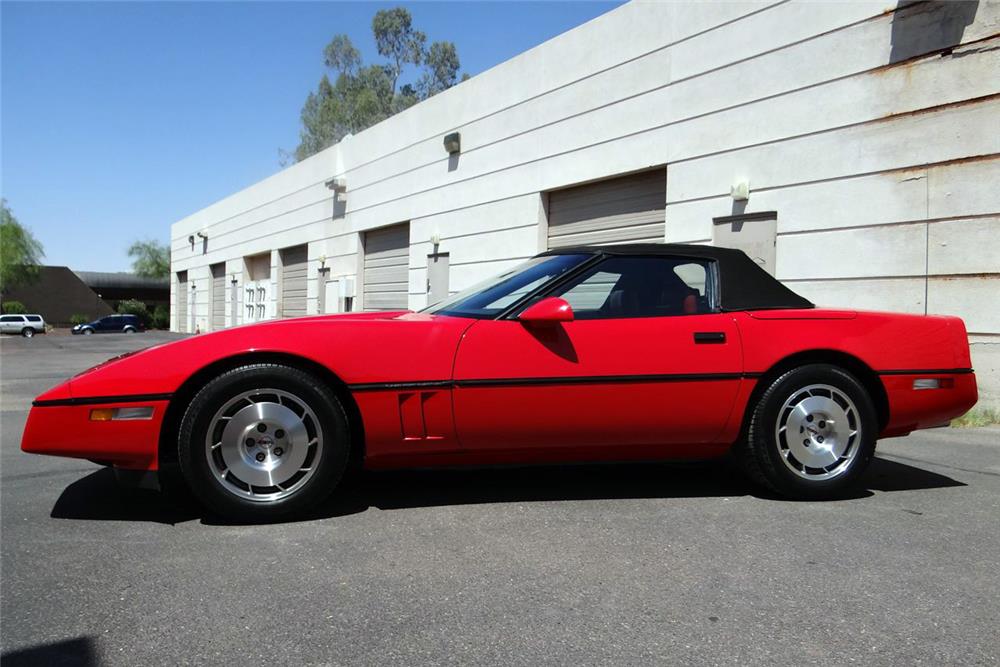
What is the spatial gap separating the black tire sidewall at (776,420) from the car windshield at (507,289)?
1.17 m

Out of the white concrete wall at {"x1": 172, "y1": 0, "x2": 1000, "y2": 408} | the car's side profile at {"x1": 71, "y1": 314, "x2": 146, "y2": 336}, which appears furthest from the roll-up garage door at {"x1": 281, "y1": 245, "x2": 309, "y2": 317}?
the car's side profile at {"x1": 71, "y1": 314, "x2": 146, "y2": 336}

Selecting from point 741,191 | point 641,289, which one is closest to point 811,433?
point 641,289

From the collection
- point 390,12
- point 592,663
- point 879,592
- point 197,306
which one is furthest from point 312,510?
point 390,12

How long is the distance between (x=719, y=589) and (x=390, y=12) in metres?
51.2

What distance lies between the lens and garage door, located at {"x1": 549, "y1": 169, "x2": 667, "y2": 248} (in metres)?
9.76

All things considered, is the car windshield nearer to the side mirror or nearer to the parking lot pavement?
the side mirror

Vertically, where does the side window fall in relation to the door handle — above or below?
above

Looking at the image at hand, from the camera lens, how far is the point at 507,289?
Result: 3502 mm

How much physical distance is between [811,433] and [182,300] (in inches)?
1524

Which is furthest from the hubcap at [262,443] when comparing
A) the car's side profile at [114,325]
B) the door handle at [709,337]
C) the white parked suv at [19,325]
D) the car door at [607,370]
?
the car's side profile at [114,325]

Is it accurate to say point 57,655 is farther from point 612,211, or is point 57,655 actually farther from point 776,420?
point 612,211

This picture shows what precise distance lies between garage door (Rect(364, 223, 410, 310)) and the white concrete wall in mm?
1994

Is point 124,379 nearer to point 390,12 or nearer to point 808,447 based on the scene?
point 808,447

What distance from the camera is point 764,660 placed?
6.22 ft
